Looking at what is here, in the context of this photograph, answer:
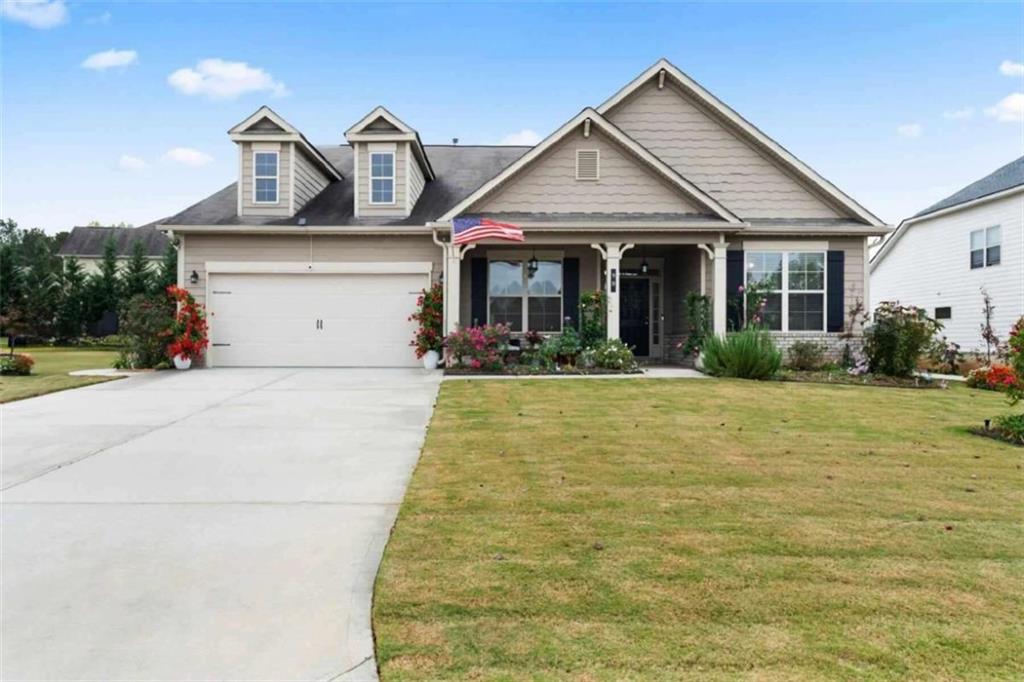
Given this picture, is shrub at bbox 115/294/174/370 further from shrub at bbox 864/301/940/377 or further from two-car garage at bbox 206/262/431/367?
shrub at bbox 864/301/940/377

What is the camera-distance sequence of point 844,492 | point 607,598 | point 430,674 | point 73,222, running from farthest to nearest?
point 73,222
point 844,492
point 607,598
point 430,674

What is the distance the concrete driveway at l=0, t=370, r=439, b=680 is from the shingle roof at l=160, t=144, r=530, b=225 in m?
7.79

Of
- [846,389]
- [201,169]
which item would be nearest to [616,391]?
[846,389]

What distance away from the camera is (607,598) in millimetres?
2826

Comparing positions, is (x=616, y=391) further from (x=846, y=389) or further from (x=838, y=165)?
(x=838, y=165)

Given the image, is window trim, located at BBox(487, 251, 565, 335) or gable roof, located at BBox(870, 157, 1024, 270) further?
gable roof, located at BBox(870, 157, 1024, 270)

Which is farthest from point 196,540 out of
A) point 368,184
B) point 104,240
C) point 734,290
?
point 104,240

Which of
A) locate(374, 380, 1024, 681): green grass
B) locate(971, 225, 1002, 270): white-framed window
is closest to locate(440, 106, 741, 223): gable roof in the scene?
locate(374, 380, 1024, 681): green grass

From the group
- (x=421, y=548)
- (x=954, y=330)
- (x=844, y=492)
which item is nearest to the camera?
(x=421, y=548)

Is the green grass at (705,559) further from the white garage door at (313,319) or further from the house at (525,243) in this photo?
the white garage door at (313,319)

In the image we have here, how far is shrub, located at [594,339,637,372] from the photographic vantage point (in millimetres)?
12750

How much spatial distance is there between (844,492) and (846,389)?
6935mm

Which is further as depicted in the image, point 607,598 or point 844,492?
point 844,492

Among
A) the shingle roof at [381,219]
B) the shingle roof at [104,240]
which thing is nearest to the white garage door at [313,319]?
the shingle roof at [381,219]
